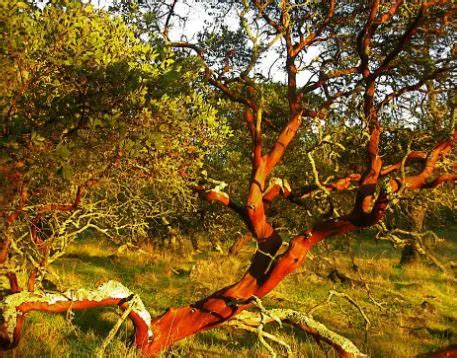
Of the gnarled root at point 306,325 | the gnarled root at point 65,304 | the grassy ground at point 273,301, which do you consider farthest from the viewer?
the grassy ground at point 273,301

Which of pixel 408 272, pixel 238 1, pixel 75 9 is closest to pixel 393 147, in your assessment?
pixel 238 1

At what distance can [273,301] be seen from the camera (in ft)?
42.0

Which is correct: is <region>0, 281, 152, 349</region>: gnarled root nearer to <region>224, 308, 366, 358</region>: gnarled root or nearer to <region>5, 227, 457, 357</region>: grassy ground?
<region>5, 227, 457, 357</region>: grassy ground

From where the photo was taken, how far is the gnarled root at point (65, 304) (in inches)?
239

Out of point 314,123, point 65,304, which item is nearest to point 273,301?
point 314,123

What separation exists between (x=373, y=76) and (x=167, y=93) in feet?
12.3

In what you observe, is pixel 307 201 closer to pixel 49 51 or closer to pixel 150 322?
pixel 150 322

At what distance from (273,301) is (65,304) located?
7.51 m

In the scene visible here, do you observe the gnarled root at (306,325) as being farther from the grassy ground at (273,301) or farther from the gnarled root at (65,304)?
the gnarled root at (65,304)

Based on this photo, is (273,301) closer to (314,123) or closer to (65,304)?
(314,123)

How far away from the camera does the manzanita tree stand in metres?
7.00

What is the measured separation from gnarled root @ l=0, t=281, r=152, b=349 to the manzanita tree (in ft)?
0.05

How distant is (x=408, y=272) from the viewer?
56.9ft

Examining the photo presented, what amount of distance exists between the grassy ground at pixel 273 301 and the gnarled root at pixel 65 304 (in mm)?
294
